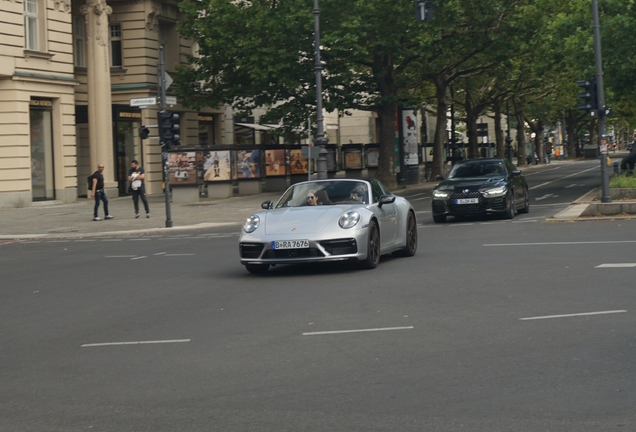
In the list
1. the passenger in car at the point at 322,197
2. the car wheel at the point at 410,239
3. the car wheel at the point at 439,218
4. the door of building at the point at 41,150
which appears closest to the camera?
the passenger in car at the point at 322,197

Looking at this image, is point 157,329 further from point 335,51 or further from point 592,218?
Result: point 335,51

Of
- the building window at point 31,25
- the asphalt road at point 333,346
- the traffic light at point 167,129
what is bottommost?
the asphalt road at point 333,346

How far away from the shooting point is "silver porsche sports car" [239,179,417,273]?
1357 cm

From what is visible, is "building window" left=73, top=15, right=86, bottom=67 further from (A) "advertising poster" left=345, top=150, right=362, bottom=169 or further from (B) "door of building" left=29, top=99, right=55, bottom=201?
(A) "advertising poster" left=345, top=150, right=362, bottom=169

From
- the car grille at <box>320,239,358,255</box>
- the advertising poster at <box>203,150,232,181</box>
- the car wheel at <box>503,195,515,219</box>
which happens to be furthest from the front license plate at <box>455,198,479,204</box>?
the advertising poster at <box>203,150,232,181</box>

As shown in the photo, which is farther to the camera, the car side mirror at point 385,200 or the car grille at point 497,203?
the car grille at point 497,203

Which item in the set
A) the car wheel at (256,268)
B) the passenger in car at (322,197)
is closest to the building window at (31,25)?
the passenger in car at (322,197)

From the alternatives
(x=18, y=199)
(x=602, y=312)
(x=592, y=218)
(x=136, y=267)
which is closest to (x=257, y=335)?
(x=602, y=312)

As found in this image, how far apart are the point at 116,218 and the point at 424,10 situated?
11301 millimetres

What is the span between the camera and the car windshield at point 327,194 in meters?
14.8

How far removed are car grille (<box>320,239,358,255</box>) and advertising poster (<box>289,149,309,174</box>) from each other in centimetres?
3204

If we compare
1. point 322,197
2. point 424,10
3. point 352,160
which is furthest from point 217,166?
point 322,197

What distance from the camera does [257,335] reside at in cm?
916

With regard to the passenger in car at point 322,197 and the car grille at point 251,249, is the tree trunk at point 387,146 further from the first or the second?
the car grille at point 251,249
